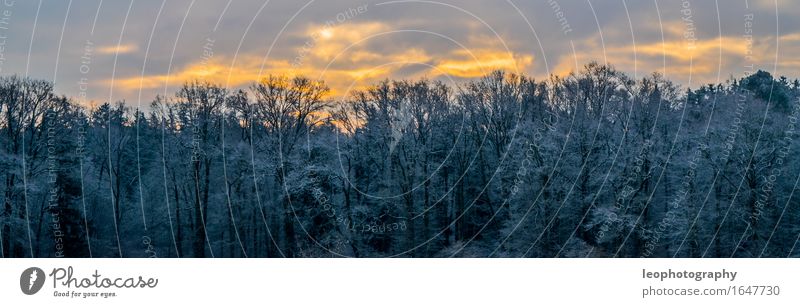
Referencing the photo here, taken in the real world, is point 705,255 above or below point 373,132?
below

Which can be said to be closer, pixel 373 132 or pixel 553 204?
pixel 553 204

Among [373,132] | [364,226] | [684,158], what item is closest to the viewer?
[684,158]

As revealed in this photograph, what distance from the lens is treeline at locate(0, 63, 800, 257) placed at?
64.4m

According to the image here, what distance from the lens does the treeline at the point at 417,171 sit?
64438 millimetres

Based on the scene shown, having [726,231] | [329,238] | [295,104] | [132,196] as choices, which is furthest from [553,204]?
[132,196]

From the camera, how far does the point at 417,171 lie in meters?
76.8

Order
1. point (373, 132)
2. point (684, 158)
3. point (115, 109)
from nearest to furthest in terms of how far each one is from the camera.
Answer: point (684, 158), point (373, 132), point (115, 109)

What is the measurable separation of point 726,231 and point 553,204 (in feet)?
44.7

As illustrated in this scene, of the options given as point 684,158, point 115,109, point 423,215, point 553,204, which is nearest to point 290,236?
point 423,215

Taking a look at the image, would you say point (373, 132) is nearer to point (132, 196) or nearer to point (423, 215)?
point (423, 215)

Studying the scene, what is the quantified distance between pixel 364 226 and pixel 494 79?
21278 mm

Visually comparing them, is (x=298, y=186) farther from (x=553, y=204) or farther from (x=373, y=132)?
(x=553, y=204)

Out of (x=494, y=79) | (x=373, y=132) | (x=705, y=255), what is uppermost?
(x=494, y=79)

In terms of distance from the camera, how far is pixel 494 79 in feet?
269
